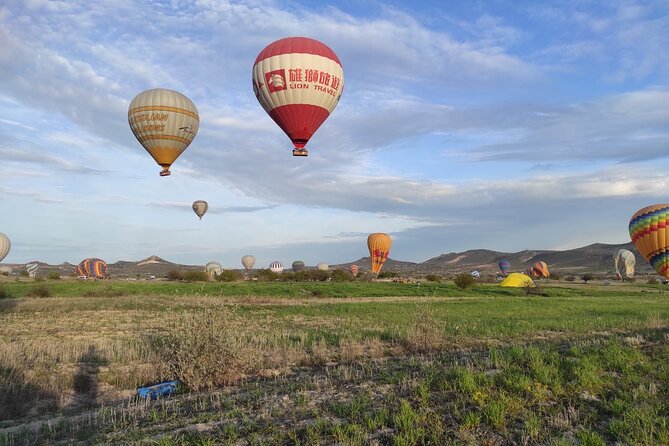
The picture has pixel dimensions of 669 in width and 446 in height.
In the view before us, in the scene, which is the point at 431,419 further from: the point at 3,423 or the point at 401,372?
the point at 3,423

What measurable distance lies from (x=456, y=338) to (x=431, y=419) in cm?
1070

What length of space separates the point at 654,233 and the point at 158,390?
5056 cm

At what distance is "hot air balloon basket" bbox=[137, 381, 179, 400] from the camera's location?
420 inches

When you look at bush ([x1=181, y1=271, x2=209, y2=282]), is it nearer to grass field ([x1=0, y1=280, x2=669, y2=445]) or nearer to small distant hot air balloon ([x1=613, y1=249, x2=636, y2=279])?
grass field ([x1=0, y1=280, x2=669, y2=445])

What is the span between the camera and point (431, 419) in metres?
7.18

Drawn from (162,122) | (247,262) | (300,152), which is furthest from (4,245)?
(300,152)

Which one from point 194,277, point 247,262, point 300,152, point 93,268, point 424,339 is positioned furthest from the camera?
point 247,262

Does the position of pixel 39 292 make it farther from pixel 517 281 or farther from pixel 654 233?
pixel 654 233

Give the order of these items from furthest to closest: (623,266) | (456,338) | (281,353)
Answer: (623,266) → (456,338) → (281,353)

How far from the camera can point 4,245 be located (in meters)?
105

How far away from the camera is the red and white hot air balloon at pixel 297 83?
2650 centimetres

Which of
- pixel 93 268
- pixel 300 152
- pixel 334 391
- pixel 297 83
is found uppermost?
pixel 297 83

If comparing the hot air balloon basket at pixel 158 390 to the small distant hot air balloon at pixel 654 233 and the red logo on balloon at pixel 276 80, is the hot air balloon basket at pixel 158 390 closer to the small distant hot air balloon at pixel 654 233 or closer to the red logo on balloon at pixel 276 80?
the red logo on balloon at pixel 276 80

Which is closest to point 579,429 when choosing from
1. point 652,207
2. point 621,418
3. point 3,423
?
point 621,418
